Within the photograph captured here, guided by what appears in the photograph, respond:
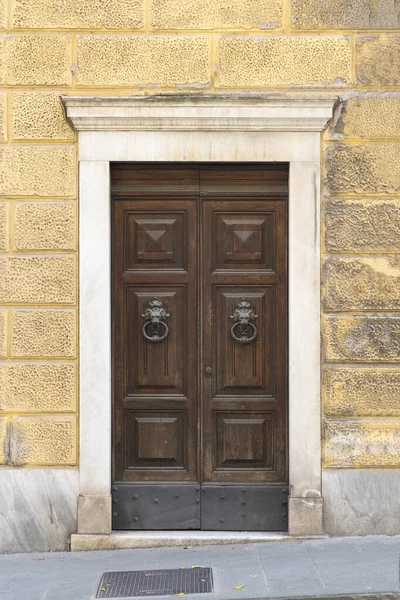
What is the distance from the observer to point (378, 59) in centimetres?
707

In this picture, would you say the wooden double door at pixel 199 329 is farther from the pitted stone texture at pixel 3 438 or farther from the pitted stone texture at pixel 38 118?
the pitted stone texture at pixel 3 438

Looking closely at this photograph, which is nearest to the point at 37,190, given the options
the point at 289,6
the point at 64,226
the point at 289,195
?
the point at 64,226

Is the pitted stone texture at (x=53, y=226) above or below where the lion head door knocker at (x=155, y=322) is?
above

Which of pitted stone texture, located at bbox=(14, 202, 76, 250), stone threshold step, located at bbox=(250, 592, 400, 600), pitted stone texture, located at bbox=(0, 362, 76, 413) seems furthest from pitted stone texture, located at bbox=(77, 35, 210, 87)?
stone threshold step, located at bbox=(250, 592, 400, 600)

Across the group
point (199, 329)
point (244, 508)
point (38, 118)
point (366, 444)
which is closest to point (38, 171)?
point (38, 118)

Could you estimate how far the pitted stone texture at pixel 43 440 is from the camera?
7.08m

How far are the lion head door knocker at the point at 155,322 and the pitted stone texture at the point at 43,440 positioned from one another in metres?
0.91

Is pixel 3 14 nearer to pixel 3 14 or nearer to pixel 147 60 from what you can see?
pixel 3 14

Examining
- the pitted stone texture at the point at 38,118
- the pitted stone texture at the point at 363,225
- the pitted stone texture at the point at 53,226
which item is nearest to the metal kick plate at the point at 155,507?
the pitted stone texture at the point at 53,226

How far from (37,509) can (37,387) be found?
961 millimetres

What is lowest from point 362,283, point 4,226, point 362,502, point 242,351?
point 362,502

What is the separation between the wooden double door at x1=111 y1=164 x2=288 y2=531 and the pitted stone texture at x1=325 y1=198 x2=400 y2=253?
405mm

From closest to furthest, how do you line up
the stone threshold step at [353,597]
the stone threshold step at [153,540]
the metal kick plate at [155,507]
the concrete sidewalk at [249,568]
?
the stone threshold step at [353,597], the concrete sidewalk at [249,568], the stone threshold step at [153,540], the metal kick plate at [155,507]

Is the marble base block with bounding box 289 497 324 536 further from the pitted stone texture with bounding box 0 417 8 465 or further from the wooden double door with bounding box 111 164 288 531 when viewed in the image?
the pitted stone texture with bounding box 0 417 8 465
